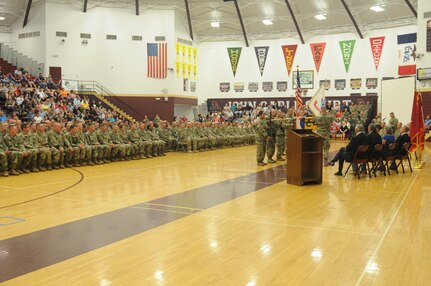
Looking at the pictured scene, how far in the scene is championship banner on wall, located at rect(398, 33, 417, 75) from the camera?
25.8 meters

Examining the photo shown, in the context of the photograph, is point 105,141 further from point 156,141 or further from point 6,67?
point 6,67

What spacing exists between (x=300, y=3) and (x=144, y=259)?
1007 inches

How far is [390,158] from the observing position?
10328 millimetres

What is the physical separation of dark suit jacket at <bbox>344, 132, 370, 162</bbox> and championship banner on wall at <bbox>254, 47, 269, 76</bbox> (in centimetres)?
2179

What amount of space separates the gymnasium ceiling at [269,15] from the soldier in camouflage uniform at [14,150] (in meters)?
16.7

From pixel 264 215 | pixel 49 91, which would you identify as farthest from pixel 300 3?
pixel 264 215

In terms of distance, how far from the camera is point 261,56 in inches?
1202

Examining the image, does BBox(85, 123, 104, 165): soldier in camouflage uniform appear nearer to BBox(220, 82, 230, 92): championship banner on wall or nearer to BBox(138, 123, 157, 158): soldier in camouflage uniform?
BBox(138, 123, 157, 158): soldier in camouflage uniform

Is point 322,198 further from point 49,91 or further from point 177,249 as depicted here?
point 49,91

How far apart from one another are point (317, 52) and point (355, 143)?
69.2 feet

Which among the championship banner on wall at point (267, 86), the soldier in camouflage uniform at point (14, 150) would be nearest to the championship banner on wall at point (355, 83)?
the championship banner on wall at point (267, 86)

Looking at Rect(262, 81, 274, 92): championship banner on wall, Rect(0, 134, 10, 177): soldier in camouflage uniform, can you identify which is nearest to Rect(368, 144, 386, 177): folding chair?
Rect(0, 134, 10, 177): soldier in camouflage uniform

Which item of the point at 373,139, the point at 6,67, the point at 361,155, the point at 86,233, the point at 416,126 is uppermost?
the point at 6,67

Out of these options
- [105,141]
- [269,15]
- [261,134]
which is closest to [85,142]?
[105,141]
